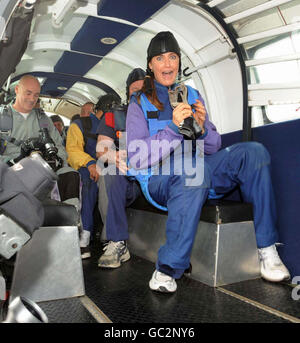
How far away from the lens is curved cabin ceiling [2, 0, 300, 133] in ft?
8.18

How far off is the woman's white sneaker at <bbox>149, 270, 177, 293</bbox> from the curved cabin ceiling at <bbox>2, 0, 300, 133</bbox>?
143 centimetres

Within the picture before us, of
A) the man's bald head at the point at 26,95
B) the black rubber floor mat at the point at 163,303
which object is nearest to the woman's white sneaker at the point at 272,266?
the black rubber floor mat at the point at 163,303

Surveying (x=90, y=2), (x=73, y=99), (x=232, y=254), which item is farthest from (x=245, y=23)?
(x=73, y=99)

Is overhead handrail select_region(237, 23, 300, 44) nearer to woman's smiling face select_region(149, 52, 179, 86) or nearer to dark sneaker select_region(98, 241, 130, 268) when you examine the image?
woman's smiling face select_region(149, 52, 179, 86)

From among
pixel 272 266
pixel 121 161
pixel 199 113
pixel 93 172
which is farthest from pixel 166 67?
pixel 272 266

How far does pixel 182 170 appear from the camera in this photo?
1741mm

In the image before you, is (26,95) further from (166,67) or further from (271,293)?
(271,293)

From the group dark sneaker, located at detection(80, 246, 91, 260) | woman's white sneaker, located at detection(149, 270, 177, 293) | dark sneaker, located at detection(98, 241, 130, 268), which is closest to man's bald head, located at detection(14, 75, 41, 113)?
dark sneaker, located at detection(80, 246, 91, 260)

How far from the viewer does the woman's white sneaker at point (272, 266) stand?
1.73 meters

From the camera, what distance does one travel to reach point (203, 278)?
181 cm

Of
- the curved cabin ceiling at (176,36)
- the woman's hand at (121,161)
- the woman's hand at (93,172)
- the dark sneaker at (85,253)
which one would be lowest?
the dark sneaker at (85,253)

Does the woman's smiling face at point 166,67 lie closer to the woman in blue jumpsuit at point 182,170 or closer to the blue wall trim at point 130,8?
the woman in blue jumpsuit at point 182,170

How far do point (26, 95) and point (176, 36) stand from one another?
1.78 meters
